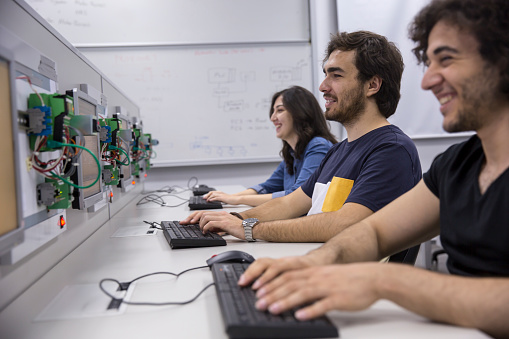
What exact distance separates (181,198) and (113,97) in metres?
0.79

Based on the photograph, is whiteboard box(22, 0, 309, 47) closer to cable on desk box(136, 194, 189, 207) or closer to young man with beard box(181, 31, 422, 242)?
cable on desk box(136, 194, 189, 207)

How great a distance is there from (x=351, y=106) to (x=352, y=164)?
0.28 meters

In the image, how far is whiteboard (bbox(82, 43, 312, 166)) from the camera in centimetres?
352

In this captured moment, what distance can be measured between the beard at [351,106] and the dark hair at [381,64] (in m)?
0.05

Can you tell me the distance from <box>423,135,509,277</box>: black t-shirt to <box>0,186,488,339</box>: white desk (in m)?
0.27

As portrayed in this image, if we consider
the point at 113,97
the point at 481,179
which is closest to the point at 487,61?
the point at 481,179

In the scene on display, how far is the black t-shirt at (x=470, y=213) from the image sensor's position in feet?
2.59

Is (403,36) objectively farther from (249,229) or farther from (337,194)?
(249,229)

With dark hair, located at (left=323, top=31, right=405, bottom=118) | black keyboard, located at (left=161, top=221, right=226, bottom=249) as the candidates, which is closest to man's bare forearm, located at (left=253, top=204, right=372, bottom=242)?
black keyboard, located at (left=161, top=221, right=226, bottom=249)

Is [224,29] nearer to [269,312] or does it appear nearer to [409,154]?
[409,154]

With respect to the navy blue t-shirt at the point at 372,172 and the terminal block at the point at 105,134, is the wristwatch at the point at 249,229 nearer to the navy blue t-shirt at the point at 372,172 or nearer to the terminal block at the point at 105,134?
the navy blue t-shirt at the point at 372,172

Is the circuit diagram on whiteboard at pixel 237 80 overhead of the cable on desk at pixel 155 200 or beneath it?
overhead

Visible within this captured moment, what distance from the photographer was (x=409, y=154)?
52.3 inches

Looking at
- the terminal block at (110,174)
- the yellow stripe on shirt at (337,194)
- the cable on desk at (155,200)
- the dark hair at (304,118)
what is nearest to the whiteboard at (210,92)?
the cable on desk at (155,200)
